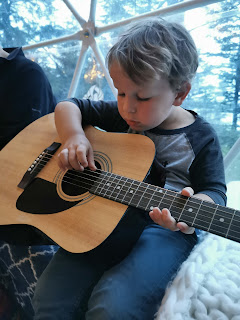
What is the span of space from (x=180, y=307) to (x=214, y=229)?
8.5 inches

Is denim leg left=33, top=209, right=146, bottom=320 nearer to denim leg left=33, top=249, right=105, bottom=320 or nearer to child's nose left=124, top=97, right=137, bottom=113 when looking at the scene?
denim leg left=33, top=249, right=105, bottom=320

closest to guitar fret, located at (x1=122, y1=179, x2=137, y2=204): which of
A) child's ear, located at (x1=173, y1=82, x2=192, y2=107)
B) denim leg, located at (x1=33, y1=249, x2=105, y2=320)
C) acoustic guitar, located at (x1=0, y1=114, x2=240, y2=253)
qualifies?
acoustic guitar, located at (x1=0, y1=114, x2=240, y2=253)

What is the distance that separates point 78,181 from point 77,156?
86mm

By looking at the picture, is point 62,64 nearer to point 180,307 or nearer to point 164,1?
point 164,1

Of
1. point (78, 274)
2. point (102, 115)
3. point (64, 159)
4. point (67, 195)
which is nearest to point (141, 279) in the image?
point (78, 274)

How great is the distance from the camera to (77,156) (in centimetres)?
96

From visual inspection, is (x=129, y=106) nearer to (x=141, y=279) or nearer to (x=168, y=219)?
(x=168, y=219)

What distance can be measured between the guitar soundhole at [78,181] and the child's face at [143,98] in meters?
0.22

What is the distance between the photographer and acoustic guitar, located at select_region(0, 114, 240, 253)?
28.3 inches

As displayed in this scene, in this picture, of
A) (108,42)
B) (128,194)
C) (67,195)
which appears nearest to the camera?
(128,194)

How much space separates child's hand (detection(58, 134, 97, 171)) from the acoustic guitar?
0.09ft

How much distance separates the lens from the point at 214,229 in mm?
650

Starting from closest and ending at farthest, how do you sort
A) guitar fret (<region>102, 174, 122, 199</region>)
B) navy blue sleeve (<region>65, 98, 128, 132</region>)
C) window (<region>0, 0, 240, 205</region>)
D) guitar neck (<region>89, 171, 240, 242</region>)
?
guitar neck (<region>89, 171, 240, 242</region>)
guitar fret (<region>102, 174, 122, 199</region>)
navy blue sleeve (<region>65, 98, 128, 132</region>)
window (<region>0, 0, 240, 205</region>)

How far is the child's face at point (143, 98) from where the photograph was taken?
893mm
